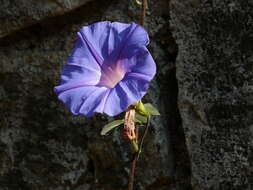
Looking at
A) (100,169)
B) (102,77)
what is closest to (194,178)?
(100,169)

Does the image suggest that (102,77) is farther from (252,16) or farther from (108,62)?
(252,16)

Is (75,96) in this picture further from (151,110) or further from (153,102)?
(153,102)

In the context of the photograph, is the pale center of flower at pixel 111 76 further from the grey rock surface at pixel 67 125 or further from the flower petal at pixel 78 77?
the grey rock surface at pixel 67 125

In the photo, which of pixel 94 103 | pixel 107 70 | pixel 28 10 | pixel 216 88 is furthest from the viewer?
pixel 28 10

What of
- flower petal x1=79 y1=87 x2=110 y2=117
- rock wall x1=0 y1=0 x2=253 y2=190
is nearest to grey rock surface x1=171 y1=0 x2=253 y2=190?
rock wall x1=0 y1=0 x2=253 y2=190

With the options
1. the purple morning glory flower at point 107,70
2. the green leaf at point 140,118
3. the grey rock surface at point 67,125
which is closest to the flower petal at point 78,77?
the purple morning glory flower at point 107,70

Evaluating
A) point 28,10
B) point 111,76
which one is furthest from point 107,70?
point 28,10

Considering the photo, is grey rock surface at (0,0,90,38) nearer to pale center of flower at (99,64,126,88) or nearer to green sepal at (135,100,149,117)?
pale center of flower at (99,64,126,88)
